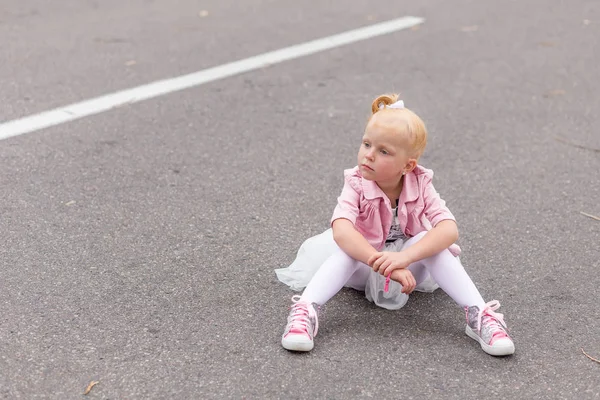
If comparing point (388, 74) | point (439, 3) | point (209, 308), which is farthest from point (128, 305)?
point (439, 3)

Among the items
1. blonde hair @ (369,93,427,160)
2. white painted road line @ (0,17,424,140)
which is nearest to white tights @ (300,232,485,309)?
blonde hair @ (369,93,427,160)

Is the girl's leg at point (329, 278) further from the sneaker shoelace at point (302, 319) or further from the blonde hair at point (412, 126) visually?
the blonde hair at point (412, 126)

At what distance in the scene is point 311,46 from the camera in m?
6.77

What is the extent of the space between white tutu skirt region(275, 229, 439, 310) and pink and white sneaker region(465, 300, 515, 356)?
0.89 feet

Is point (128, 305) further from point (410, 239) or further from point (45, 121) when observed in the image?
point (45, 121)

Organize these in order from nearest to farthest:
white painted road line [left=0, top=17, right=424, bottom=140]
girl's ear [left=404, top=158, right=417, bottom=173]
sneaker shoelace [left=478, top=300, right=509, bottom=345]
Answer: sneaker shoelace [left=478, top=300, right=509, bottom=345]
girl's ear [left=404, top=158, right=417, bottom=173]
white painted road line [left=0, top=17, right=424, bottom=140]

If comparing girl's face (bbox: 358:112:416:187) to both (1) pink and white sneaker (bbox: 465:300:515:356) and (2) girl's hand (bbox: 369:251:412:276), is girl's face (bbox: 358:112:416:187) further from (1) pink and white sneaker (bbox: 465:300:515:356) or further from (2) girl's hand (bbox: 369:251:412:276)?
(1) pink and white sneaker (bbox: 465:300:515:356)

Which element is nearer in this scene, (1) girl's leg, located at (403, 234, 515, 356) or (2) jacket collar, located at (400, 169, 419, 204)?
(1) girl's leg, located at (403, 234, 515, 356)

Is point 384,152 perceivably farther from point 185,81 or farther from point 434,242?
point 185,81

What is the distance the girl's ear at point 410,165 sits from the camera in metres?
3.14

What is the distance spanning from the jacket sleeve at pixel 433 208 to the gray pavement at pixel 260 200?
1.13 feet

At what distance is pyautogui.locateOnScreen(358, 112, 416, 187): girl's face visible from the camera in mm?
3072

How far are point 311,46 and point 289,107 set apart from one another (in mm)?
1373

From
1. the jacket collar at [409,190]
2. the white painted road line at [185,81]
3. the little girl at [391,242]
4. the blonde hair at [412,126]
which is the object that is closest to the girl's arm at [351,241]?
the little girl at [391,242]
